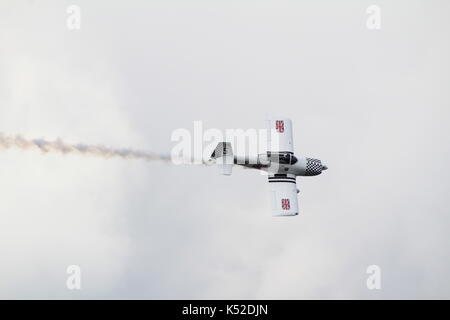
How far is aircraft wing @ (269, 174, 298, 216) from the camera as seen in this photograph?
55344 millimetres

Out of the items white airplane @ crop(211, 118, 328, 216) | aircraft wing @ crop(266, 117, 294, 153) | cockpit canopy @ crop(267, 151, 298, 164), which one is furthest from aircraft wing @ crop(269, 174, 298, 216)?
aircraft wing @ crop(266, 117, 294, 153)

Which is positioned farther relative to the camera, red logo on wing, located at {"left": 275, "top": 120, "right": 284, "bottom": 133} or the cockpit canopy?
red logo on wing, located at {"left": 275, "top": 120, "right": 284, "bottom": 133}

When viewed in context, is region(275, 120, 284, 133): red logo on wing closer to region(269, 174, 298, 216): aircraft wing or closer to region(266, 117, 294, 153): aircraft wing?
region(266, 117, 294, 153): aircraft wing

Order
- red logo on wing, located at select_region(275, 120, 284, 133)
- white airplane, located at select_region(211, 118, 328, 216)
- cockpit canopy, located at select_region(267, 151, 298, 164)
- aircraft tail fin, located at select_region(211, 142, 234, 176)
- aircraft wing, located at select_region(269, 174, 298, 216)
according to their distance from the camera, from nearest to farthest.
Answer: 1. aircraft tail fin, located at select_region(211, 142, 234, 176)
2. white airplane, located at select_region(211, 118, 328, 216)
3. aircraft wing, located at select_region(269, 174, 298, 216)
4. cockpit canopy, located at select_region(267, 151, 298, 164)
5. red logo on wing, located at select_region(275, 120, 284, 133)

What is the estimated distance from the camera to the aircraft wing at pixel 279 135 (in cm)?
5759

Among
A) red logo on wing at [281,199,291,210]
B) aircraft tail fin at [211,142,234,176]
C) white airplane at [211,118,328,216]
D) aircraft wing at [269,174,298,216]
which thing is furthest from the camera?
red logo on wing at [281,199,291,210]

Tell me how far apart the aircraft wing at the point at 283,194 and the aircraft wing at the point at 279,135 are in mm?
1818

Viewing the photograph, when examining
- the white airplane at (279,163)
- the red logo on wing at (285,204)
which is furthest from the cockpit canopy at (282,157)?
the red logo on wing at (285,204)

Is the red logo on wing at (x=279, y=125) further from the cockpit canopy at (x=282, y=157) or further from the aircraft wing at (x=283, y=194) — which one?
the aircraft wing at (x=283, y=194)

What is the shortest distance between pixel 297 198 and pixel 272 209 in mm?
1966
